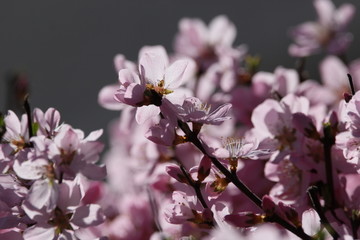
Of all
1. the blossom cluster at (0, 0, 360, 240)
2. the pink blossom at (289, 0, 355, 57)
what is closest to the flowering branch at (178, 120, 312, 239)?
the blossom cluster at (0, 0, 360, 240)

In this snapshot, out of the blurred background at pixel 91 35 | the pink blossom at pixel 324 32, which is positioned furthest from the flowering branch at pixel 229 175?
the blurred background at pixel 91 35

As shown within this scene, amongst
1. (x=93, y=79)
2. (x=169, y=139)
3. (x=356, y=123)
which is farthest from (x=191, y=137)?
(x=93, y=79)

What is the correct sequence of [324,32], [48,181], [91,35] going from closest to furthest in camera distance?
[48,181]
[324,32]
[91,35]

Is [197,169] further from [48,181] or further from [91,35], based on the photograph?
[91,35]

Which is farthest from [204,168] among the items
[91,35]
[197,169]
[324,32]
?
[91,35]

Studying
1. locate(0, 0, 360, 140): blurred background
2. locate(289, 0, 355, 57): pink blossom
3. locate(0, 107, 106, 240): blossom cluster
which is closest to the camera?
locate(0, 107, 106, 240): blossom cluster

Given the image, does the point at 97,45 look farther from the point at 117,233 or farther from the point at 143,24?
the point at 117,233

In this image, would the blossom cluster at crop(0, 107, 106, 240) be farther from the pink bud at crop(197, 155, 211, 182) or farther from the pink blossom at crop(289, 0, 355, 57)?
the pink blossom at crop(289, 0, 355, 57)

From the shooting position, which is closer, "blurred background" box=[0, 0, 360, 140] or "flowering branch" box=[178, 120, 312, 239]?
"flowering branch" box=[178, 120, 312, 239]
